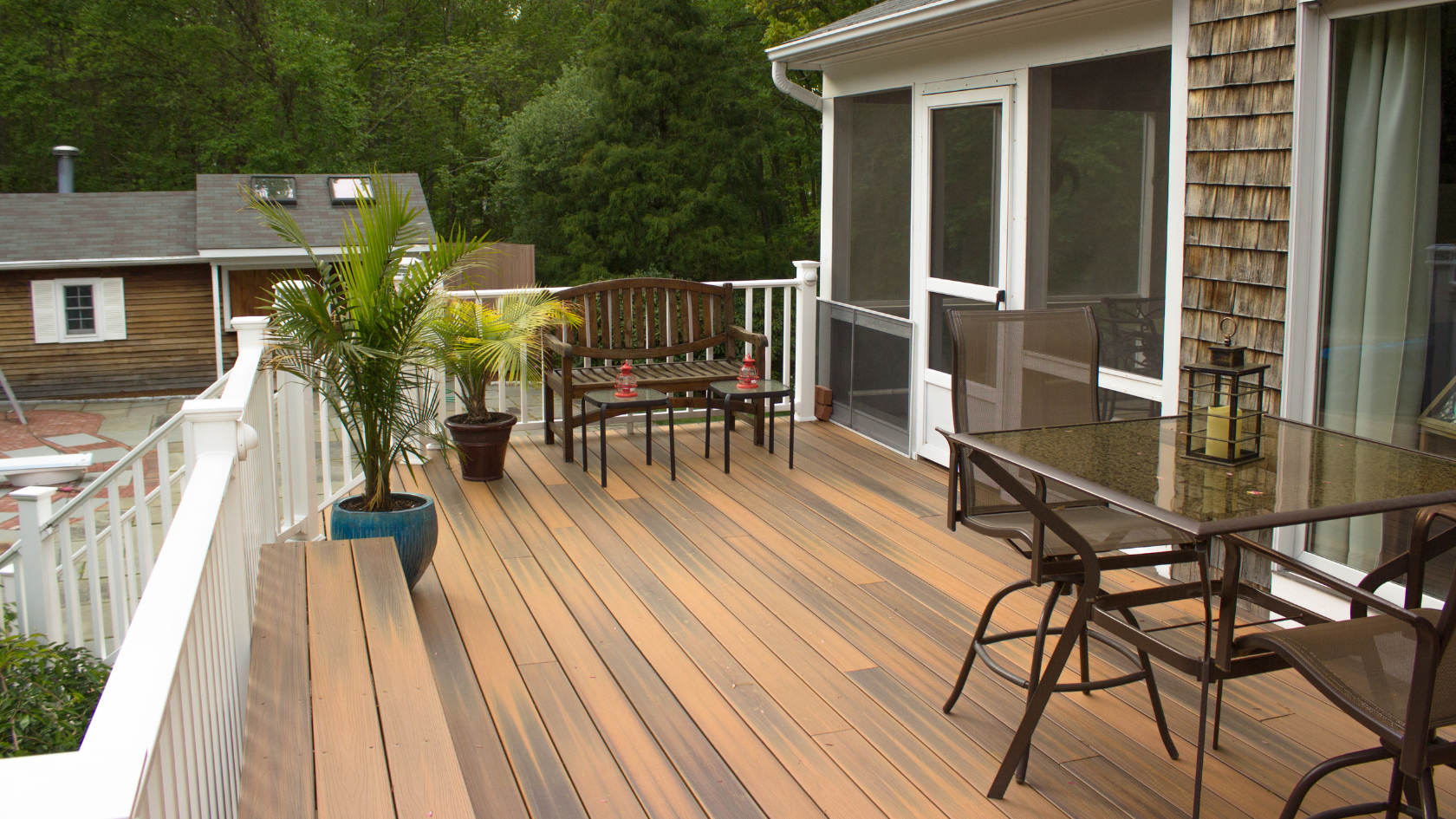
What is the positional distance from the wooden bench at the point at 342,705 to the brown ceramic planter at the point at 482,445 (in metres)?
2.21

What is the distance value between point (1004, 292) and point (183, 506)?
3.89m

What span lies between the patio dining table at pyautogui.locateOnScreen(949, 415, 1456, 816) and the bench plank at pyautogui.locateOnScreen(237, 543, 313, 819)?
4.96 ft

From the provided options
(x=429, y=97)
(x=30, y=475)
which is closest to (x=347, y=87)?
(x=429, y=97)

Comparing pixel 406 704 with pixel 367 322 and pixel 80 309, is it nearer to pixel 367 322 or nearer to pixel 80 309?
pixel 367 322

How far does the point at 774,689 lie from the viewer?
3.13 metres

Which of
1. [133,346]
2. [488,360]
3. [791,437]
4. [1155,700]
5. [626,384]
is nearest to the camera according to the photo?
[1155,700]

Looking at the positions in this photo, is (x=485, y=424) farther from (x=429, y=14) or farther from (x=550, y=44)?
(x=429, y=14)

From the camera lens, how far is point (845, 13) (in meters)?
17.7

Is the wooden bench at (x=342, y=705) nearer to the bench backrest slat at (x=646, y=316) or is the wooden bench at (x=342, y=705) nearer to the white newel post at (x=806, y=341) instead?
the bench backrest slat at (x=646, y=316)

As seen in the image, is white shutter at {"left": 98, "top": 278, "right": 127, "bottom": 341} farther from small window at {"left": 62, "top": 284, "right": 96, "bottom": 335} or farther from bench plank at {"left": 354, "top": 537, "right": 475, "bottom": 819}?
bench plank at {"left": 354, "top": 537, "right": 475, "bottom": 819}

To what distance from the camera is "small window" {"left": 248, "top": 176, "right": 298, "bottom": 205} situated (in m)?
17.8

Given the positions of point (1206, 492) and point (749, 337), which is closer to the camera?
point (1206, 492)

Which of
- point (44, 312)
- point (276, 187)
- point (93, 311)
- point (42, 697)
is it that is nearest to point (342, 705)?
point (42, 697)

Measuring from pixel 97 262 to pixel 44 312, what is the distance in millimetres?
1183
